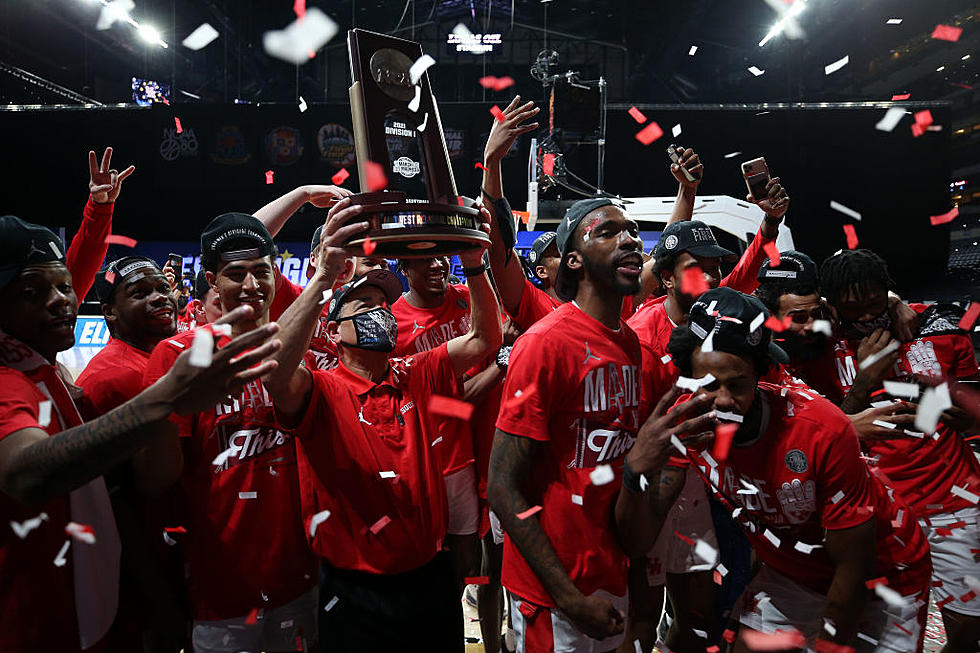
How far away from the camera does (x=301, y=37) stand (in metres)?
16.4

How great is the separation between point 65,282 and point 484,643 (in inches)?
109

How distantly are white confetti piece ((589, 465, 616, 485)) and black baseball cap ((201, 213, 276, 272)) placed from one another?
1.40 metres

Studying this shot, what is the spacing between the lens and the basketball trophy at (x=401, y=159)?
1889 mm

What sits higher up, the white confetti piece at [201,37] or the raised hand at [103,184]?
the white confetti piece at [201,37]

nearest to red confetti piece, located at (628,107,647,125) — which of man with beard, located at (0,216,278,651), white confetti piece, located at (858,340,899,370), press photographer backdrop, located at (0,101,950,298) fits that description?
press photographer backdrop, located at (0,101,950,298)

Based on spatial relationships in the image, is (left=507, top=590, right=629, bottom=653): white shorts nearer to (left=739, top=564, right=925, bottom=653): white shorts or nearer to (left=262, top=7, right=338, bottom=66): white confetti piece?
(left=739, top=564, right=925, bottom=653): white shorts

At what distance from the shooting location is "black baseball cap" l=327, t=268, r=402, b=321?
2.44 meters

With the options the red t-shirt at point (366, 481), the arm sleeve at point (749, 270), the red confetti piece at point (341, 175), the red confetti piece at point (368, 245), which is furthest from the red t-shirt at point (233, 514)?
the red confetti piece at point (341, 175)

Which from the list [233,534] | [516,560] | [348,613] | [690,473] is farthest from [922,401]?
[233,534]

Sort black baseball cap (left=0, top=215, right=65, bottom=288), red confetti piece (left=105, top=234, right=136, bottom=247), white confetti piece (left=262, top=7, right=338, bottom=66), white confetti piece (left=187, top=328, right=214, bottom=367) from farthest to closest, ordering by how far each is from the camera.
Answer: white confetti piece (left=262, top=7, right=338, bottom=66) < red confetti piece (left=105, top=234, right=136, bottom=247) < black baseball cap (left=0, top=215, right=65, bottom=288) < white confetti piece (left=187, top=328, right=214, bottom=367)

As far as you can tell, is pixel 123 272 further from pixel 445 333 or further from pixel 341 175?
pixel 341 175

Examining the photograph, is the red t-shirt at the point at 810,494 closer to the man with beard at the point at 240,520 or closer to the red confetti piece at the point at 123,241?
the man with beard at the point at 240,520

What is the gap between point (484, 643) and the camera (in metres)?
3.50

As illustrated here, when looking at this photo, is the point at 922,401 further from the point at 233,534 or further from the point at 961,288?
the point at 961,288
